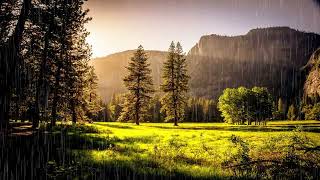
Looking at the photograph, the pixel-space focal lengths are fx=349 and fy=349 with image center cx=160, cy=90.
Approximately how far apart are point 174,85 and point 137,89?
688cm

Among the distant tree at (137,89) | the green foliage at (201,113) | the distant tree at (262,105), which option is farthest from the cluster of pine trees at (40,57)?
the green foliage at (201,113)

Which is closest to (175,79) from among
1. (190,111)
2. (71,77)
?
(71,77)

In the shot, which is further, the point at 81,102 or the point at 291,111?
the point at 291,111

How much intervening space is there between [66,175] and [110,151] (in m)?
5.35

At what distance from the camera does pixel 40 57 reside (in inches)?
1127

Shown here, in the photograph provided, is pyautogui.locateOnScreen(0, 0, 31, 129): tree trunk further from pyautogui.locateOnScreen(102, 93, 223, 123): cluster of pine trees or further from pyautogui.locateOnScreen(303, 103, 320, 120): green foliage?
pyautogui.locateOnScreen(102, 93, 223, 123): cluster of pine trees

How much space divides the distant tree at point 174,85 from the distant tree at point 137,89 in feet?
10.4

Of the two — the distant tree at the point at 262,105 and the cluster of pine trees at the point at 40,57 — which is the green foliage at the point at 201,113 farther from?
the cluster of pine trees at the point at 40,57

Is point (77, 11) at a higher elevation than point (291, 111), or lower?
higher

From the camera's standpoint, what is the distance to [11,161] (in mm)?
12055

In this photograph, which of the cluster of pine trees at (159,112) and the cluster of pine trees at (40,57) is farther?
the cluster of pine trees at (159,112)

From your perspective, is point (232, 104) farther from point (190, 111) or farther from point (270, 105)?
point (190, 111)

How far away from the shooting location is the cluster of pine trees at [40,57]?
1551cm

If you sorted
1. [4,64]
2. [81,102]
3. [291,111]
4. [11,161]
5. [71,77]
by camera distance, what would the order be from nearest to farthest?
[11,161] < [4,64] < [71,77] < [81,102] < [291,111]
